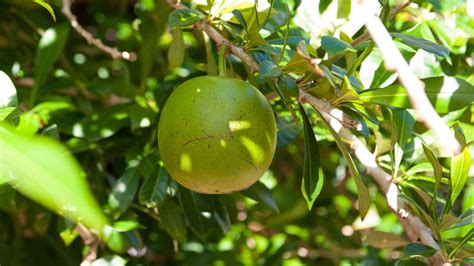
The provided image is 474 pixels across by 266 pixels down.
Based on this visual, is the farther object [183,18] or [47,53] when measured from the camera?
[47,53]

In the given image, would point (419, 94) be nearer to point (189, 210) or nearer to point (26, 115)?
point (189, 210)

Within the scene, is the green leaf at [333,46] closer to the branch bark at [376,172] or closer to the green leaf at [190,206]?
the branch bark at [376,172]

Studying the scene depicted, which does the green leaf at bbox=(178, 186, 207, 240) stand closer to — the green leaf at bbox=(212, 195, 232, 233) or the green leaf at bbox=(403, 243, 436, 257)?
the green leaf at bbox=(212, 195, 232, 233)

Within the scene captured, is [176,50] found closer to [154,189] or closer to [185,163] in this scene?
[154,189]

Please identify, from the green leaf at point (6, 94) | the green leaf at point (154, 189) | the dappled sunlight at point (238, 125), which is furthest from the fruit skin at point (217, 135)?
the green leaf at point (154, 189)

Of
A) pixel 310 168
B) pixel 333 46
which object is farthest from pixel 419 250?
pixel 333 46

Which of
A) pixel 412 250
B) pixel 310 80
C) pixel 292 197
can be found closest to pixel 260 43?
pixel 310 80

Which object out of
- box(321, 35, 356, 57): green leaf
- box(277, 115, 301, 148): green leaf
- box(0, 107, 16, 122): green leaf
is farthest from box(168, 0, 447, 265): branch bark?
box(0, 107, 16, 122): green leaf
